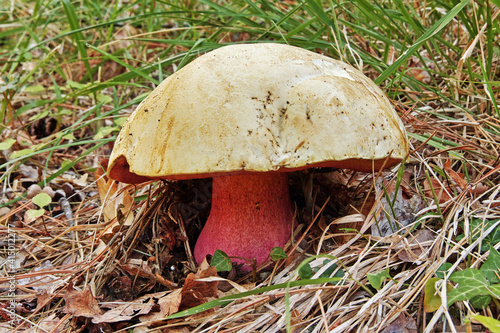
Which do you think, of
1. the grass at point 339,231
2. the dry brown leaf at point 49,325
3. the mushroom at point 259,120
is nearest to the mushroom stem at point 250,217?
the grass at point 339,231

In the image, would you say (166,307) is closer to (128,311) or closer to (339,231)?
(128,311)

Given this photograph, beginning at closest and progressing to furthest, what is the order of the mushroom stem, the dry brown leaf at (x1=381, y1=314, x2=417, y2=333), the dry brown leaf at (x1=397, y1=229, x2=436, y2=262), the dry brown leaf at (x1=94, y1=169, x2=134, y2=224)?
the dry brown leaf at (x1=381, y1=314, x2=417, y2=333) < the dry brown leaf at (x1=397, y1=229, x2=436, y2=262) < the mushroom stem < the dry brown leaf at (x1=94, y1=169, x2=134, y2=224)

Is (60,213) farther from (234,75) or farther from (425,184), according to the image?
(425,184)

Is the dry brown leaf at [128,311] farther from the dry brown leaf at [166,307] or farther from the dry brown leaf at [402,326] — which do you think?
the dry brown leaf at [402,326]

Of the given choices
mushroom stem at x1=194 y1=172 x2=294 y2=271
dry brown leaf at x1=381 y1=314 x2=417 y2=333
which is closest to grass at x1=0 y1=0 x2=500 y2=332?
dry brown leaf at x1=381 y1=314 x2=417 y2=333

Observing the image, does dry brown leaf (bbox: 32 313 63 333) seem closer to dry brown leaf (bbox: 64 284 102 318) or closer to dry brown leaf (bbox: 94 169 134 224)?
dry brown leaf (bbox: 64 284 102 318)

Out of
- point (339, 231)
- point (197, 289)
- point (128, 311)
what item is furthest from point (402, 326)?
point (128, 311)

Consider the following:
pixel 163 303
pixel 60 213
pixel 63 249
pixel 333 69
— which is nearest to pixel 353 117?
pixel 333 69

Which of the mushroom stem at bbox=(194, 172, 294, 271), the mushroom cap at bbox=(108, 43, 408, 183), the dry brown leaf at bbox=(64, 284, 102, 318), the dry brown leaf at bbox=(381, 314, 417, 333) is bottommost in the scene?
the dry brown leaf at bbox=(381, 314, 417, 333)
